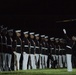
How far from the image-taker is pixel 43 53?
2169cm

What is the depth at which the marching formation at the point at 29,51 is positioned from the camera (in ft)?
55.5

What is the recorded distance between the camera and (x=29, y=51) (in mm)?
18969

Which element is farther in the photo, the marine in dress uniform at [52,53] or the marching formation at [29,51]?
the marine in dress uniform at [52,53]

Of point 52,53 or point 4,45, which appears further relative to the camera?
point 52,53

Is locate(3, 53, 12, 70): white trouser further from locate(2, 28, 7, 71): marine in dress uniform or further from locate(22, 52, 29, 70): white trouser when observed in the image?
locate(22, 52, 29, 70): white trouser

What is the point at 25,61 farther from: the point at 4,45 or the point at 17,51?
the point at 4,45

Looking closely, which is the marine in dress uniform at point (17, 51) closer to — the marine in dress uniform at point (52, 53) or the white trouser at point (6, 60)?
the white trouser at point (6, 60)

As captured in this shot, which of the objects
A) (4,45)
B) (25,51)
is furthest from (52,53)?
(4,45)

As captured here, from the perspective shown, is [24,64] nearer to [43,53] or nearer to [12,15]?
[43,53]

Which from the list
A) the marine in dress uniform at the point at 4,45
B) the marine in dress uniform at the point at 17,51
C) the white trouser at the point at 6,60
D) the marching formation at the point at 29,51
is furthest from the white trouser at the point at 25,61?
the marine in dress uniform at the point at 4,45

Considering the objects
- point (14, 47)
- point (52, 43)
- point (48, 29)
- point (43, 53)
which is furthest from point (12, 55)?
point (48, 29)

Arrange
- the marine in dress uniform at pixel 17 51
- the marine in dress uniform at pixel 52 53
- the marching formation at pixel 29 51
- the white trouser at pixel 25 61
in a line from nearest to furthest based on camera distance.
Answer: the marching formation at pixel 29 51 < the marine in dress uniform at pixel 17 51 < the white trouser at pixel 25 61 < the marine in dress uniform at pixel 52 53

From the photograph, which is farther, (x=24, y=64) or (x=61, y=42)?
(x=61, y=42)

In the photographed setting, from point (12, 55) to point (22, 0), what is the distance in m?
7.33
